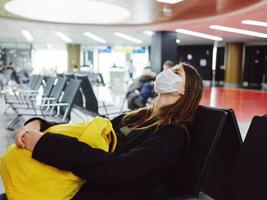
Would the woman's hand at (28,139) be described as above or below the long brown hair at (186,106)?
below

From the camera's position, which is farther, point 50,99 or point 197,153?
point 50,99

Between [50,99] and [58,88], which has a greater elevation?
[58,88]

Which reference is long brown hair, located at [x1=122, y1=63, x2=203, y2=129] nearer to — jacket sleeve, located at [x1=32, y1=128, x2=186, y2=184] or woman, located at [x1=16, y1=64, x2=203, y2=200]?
woman, located at [x1=16, y1=64, x2=203, y2=200]

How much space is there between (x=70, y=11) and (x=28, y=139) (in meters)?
8.82

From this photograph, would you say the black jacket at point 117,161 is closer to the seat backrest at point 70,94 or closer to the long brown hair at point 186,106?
the long brown hair at point 186,106

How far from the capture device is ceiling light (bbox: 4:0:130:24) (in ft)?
27.4

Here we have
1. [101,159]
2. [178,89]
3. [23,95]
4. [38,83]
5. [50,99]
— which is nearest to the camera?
[101,159]

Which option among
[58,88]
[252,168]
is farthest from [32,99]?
[252,168]

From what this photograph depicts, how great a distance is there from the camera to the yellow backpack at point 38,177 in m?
1.24

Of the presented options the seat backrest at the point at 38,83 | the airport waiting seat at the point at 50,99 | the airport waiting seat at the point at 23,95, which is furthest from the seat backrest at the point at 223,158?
the seat backrest at the point at 38,83

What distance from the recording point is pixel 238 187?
4.19 feet

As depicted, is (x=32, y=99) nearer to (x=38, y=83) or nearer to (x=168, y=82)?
(x=38, y=83)

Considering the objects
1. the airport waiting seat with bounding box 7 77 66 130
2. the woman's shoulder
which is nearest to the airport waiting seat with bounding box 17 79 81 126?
the airport waiting seat with bounding box 7 77 66 130

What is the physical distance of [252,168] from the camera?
124cm
